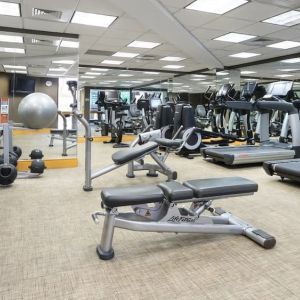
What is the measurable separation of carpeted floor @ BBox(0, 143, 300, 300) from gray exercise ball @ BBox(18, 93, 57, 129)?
1.02m

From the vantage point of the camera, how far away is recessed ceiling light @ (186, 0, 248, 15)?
14.7 ft

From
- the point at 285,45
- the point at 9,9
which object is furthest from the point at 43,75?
the point at 285,45

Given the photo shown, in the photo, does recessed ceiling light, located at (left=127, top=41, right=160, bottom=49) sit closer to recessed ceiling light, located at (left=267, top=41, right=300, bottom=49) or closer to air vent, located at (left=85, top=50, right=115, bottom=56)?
air vent, located at (left=85, top=50, right=115, bottom=56)

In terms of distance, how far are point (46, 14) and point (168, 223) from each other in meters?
4.32

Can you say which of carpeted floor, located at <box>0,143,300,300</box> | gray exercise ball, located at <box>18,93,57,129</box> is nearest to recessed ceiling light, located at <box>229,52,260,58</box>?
carpeted floor, located at <box>0,143,300,300</box>

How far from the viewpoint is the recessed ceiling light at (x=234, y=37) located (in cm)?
627

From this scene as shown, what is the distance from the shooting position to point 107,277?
1868mm

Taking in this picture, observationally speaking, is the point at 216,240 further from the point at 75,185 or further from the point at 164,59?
the point at 164,59

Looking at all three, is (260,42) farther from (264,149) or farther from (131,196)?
(131,196)

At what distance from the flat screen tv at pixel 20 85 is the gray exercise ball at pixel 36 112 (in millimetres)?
1524

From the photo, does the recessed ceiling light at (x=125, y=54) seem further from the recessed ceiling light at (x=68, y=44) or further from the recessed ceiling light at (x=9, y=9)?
the recessed ceiling light at (x=9, y=9)

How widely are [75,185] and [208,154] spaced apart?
278 centimetres

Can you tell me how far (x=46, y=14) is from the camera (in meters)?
4.97

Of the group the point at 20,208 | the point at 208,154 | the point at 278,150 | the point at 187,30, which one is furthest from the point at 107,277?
the point at 187,30
